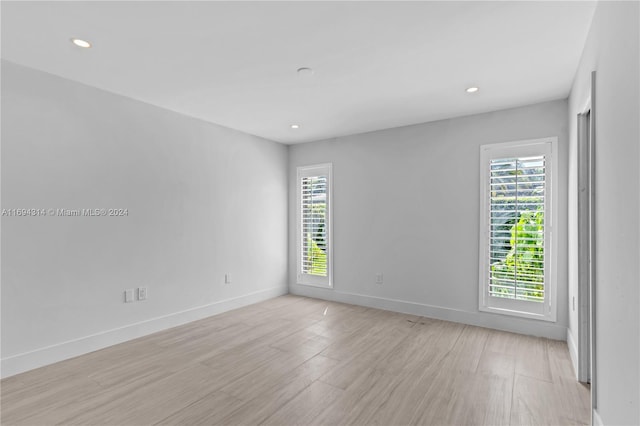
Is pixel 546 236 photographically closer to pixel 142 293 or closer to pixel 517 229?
pixel 517 229

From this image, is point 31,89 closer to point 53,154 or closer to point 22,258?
point 53,154

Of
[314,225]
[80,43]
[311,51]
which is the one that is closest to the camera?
[80,43]

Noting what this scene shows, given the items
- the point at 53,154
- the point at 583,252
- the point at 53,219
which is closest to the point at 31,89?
the point at 53,154

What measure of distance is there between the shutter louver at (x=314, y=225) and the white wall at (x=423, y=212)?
242 mm

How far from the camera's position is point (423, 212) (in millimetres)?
4156

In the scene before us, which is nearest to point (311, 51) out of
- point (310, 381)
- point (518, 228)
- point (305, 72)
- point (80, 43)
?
point (305, 72)

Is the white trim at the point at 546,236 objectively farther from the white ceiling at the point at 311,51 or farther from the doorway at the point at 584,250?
the doorway at the point at 584,250

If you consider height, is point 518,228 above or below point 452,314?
above

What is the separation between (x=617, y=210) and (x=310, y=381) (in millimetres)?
2217

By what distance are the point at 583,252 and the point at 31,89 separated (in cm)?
465

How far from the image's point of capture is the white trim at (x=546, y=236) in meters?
3.35

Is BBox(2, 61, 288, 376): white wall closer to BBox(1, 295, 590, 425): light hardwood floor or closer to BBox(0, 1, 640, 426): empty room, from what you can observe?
BBox(0, 1, 640, 426): empty room

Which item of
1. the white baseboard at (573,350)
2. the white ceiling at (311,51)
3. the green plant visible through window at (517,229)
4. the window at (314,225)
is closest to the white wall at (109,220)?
the white ceiling at (311,51)

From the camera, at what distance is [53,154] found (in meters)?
2.85
